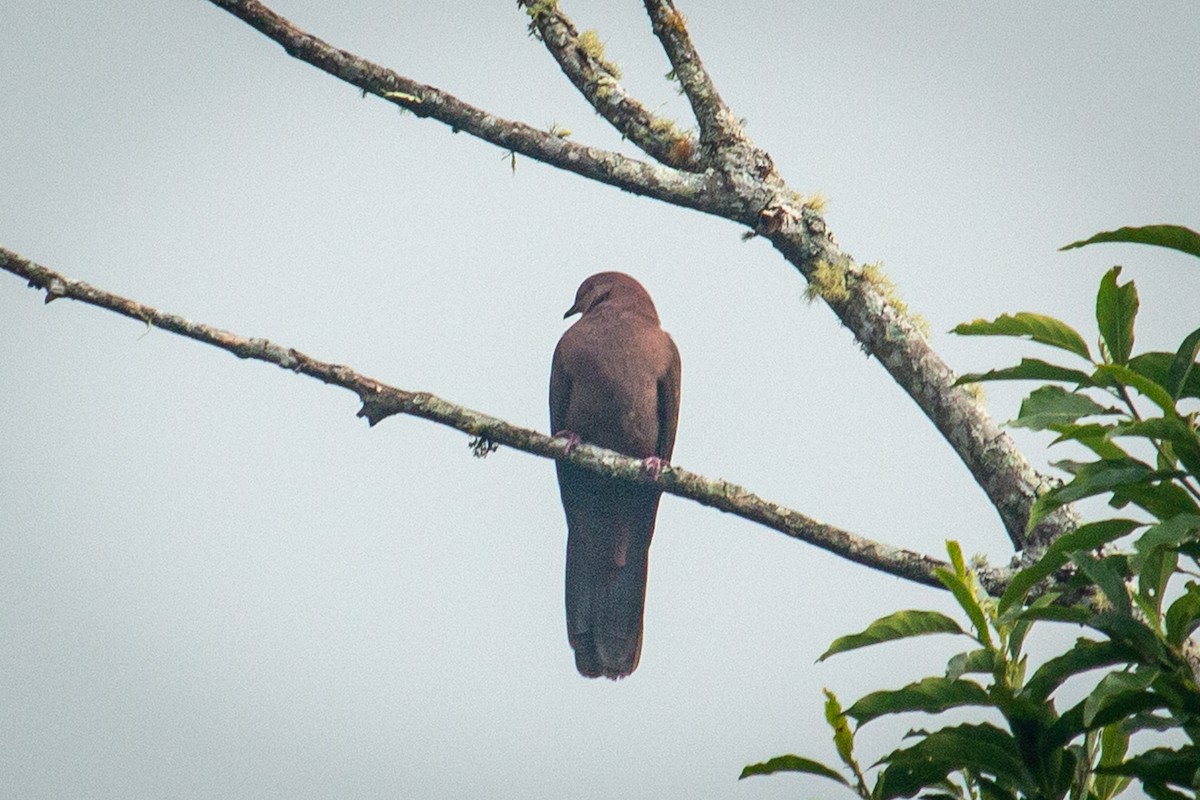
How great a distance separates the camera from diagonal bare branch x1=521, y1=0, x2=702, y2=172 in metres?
3.71

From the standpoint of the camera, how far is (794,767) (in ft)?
6.95

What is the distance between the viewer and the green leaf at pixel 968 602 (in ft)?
7.13

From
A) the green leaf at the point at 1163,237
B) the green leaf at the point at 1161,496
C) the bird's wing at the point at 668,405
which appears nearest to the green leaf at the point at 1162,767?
the green leaf at the point at 1161,496

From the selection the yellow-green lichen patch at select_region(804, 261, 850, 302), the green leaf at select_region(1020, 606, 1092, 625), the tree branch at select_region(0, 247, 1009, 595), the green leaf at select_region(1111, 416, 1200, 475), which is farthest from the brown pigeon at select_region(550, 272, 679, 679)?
the green leaf at select_region(1111, 416, 1200, 475)

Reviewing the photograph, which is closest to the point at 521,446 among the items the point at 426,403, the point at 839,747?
the point at 426,403

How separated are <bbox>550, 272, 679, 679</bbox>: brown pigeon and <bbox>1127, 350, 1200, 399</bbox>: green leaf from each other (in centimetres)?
395

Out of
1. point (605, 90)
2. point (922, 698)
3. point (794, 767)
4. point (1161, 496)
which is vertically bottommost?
point (794, 767)

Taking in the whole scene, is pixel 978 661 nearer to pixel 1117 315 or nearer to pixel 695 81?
pixel 1117 315

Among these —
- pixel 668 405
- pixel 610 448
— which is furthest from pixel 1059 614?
pixel 668 405

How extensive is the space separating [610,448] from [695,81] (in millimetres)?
2678

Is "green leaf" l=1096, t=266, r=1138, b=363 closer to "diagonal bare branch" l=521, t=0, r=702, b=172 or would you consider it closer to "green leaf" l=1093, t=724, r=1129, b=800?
"green leaf" l=1093, t=724, r=1129, b=800

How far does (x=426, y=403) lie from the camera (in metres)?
3.69

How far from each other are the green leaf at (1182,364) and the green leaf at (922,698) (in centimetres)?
60

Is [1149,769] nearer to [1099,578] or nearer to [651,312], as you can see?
[1099,578]
